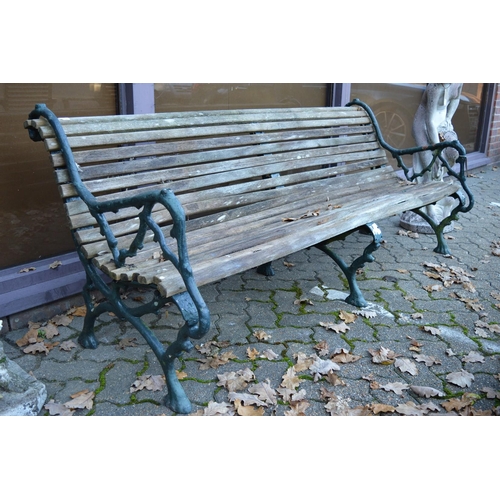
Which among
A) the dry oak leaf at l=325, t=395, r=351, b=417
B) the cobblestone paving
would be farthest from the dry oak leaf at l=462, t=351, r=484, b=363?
the dry oak leaf at l=325, t=395, r=351, b=417

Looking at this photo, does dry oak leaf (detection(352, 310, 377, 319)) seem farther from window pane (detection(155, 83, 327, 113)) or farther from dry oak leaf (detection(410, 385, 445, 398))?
window pane (detection(155, 83, 327, 113))

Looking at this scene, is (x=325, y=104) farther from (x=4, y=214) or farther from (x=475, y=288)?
(x=4, y=214)

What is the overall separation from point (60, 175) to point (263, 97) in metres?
2.76

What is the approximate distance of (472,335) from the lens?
3.20 m

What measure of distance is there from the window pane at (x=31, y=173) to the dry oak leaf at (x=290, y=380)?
1802 millimetres

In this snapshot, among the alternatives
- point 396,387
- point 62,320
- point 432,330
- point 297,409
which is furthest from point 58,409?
point 432,330

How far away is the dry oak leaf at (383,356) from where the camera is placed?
289cm

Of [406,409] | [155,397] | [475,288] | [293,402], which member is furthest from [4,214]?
[475,288]

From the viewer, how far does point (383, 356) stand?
2.94 meters

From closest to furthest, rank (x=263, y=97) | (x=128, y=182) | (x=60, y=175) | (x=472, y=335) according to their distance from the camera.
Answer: (x=60, y=175), (x=128, y=182), (x=472, y=335), (x=263, y=97)

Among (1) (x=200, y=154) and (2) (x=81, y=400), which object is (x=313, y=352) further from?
(1) (x=200, y=154)

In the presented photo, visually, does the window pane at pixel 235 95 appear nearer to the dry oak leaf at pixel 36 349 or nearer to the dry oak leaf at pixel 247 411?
the dry oak leaf at pixel 36 349

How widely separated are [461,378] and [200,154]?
188 centimetres

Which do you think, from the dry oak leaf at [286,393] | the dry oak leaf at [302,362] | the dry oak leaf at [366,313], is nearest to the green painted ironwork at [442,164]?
the dry oak leaf at [366,313]
